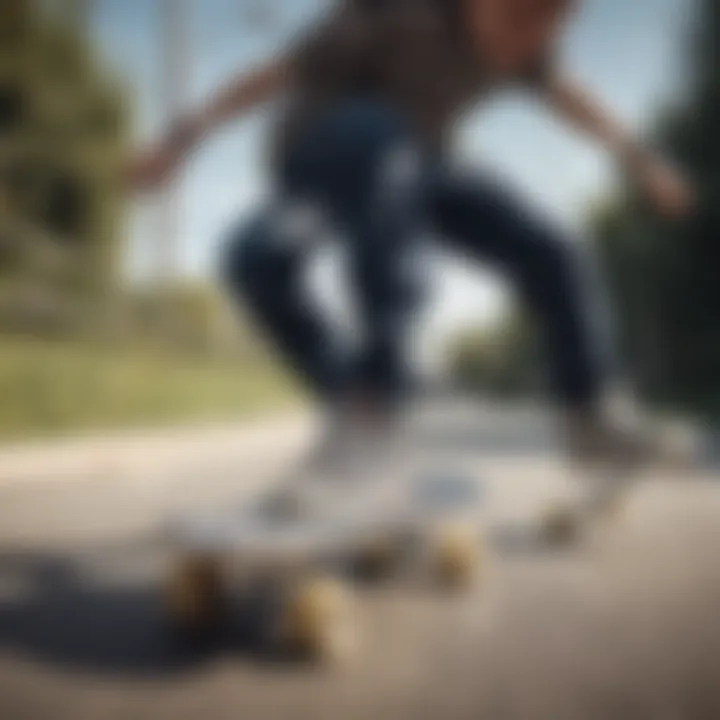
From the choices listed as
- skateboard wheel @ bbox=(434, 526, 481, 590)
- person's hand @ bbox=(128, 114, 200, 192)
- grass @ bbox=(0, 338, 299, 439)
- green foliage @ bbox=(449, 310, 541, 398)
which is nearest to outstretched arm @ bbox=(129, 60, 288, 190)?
person's hand @ bbox=(128, 114, 200, 192)

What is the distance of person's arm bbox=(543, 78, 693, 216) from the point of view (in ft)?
2.35

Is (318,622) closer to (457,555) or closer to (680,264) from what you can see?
(457,555)

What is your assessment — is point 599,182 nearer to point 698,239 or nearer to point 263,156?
point 698,239

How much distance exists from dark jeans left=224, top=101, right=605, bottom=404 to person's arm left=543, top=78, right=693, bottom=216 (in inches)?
3.0

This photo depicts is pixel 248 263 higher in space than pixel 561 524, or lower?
higher

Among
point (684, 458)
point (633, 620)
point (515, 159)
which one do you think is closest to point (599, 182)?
point (515, 159)

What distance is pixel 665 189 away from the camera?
2.35 ft

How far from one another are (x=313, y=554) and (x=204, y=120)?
1.13ft

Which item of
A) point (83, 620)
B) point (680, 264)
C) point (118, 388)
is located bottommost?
point (83, 620)

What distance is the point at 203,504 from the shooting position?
720 millimetres

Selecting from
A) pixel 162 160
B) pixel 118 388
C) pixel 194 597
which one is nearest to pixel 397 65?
pixel 162 160

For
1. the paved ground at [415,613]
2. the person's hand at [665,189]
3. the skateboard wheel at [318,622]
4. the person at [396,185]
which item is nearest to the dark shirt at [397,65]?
the person at [396,185]

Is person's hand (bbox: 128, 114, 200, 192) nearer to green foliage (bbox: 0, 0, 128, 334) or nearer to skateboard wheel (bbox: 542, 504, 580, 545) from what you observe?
green foliage (bbox: 0, 0, 128, 334)

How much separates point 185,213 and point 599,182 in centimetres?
32
